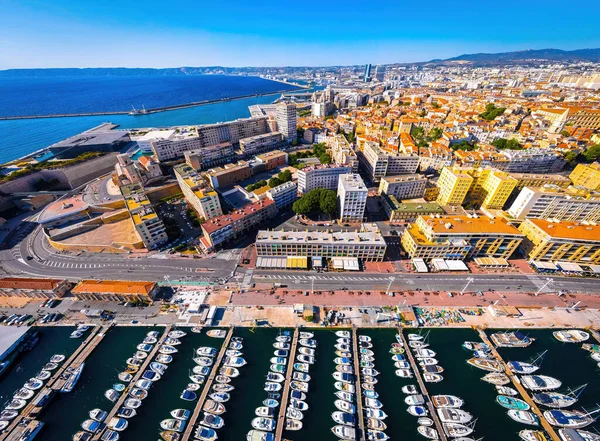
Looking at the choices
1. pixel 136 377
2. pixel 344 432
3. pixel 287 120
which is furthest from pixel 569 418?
pixel 287 120

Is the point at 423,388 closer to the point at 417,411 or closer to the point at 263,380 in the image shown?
the point at 417,411

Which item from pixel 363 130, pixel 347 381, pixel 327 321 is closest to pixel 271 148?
pixel 363 130

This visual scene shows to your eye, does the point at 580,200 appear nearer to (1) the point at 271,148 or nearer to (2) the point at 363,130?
(2) the point at 363,130

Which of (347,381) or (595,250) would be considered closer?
(347,381)

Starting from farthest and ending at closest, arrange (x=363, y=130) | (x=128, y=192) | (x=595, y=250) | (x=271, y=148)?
(x=363, y=130) < (x=271, y=148) < (x=128, y=192) < (x=595, y=250)

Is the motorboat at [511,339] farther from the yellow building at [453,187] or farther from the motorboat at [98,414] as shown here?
the motorboat at [98,414]
